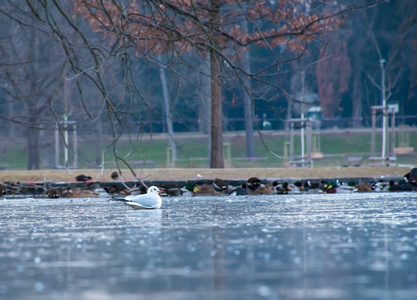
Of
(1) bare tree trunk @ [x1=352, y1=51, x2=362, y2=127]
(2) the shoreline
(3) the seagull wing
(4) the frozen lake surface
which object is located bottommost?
(4) the frozen lake surface

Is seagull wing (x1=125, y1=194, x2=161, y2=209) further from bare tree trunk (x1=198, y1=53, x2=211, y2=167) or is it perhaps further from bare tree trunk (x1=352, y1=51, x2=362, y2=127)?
bare tree trunk (x1=352, y1=51, x2=362, y2=127)

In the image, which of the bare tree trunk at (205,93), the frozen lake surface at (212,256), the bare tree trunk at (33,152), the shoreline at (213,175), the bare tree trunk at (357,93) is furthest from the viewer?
the bare tree trunk at (357,93)

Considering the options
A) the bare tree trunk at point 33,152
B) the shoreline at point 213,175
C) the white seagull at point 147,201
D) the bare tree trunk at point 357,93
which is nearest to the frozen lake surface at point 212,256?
the white seagull at point 147,201

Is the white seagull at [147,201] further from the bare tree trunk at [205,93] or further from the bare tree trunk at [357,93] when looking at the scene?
the bare tree trunk at [357,93]

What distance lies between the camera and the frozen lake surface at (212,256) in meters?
4.22

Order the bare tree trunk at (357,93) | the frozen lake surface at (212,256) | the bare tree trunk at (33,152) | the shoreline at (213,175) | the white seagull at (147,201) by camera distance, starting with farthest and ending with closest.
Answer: the bare tree trunk at (357,93)
the bare tree trunk at (33,152)
the shoreline at (213,175)
the white seagull at (147,201)
the frozen lake surface at (212,256)

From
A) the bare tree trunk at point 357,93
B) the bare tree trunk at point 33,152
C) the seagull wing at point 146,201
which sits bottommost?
the seagull wing at point 146,201

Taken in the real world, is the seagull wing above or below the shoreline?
below

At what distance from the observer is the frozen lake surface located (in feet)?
13.9

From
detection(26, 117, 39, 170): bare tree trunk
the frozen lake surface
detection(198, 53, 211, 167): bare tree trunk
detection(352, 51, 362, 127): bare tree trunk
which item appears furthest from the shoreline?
detection(352, 51, 362, 127): bare tree trunk

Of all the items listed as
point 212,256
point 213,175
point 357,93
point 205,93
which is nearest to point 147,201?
point 205,93

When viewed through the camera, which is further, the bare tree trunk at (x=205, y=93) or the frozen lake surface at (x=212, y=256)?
the bare tree trunk at (x=205, y=93)

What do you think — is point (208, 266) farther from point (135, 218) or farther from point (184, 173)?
point (184, 173)

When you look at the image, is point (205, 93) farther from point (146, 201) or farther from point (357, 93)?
point (357, 93)
